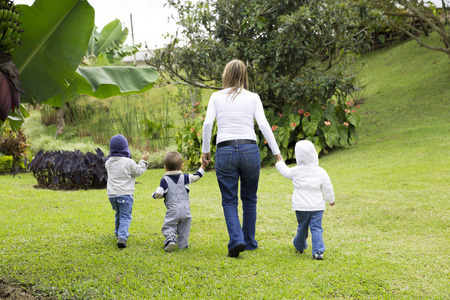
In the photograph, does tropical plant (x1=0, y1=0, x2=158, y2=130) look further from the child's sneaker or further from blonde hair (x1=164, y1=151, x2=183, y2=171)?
the child's sneaker

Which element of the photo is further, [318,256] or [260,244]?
[260,244]

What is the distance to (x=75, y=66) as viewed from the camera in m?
3.99

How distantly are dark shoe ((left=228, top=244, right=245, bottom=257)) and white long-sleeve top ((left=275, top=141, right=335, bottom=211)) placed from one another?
662 mm

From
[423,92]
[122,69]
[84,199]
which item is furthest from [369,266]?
[423,92]

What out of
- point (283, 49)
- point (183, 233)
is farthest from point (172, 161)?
point (283, 49)

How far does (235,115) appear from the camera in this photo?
3.95 meters

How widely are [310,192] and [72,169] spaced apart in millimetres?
6035

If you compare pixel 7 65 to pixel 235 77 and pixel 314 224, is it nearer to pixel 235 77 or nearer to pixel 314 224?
pixel 235 77

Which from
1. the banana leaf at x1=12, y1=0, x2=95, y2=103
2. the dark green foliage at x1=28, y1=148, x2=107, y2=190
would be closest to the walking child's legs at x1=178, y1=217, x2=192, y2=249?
the banana leaf at x1=12, y1=0, x2=95, y2=103

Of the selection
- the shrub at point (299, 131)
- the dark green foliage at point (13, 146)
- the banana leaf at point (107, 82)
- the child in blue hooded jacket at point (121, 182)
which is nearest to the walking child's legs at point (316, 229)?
the child in blue hooded jacket at point (121, 182)

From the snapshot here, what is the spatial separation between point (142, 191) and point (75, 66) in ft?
15.4

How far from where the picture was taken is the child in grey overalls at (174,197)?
4121mm

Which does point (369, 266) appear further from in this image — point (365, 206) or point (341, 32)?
point (341, 32)

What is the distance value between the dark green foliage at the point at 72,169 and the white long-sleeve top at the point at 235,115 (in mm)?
5245
